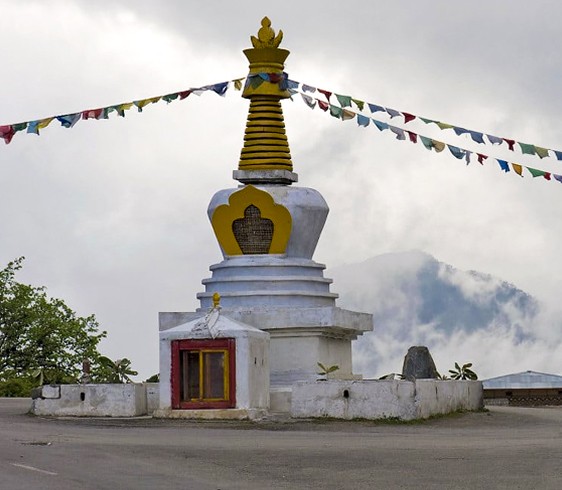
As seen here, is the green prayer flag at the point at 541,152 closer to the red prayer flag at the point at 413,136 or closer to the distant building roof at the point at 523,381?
the red prayer flag at the point at 413,136

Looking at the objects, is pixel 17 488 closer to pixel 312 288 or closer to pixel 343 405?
pixel 343 405

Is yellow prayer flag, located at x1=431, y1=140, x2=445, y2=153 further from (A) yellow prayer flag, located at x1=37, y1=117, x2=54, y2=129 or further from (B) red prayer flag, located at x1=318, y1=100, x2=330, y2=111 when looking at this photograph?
(A) yellow prayer flag, located at x1=37, y1=117, x2=54, y2=129

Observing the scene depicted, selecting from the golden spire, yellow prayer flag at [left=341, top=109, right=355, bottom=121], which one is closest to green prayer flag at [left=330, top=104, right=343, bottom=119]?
yellow prayer flag at [left=341, top=109, right=355, bottom=121]

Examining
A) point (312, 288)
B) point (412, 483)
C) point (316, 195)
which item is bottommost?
point (412, 483)

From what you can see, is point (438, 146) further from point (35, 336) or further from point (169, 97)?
point (35, 336)

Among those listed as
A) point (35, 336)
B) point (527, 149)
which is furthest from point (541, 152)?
point (35, 336)

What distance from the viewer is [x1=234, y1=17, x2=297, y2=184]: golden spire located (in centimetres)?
3594

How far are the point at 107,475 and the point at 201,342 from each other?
14.1m

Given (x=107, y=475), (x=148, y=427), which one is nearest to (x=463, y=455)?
(x=107, y=475)

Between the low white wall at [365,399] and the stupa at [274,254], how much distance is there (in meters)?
3.09

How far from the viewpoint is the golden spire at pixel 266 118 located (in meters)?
35.9

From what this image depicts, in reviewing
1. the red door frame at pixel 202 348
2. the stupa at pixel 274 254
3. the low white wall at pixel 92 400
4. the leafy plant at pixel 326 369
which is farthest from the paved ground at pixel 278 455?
the stupa at pixel 274 254

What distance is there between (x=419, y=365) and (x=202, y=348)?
6485 mm

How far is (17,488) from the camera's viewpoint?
15.0m
